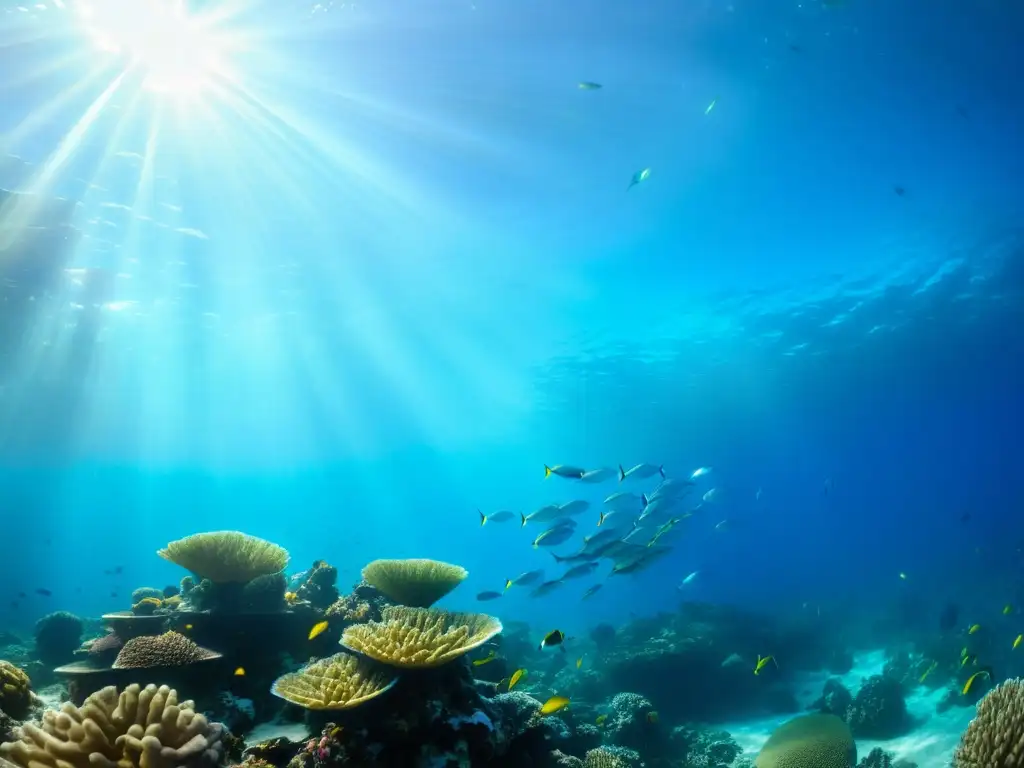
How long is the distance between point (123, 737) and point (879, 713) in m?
13.9

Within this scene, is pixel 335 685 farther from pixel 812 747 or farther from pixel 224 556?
pixel 812 747

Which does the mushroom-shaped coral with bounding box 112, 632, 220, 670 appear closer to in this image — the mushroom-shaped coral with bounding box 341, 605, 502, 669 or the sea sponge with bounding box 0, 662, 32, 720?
the sea sponge with bounding box 0, 662, 32, 720

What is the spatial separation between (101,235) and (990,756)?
96.1 ft

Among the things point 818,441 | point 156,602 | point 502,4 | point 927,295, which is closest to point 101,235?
point 502,4

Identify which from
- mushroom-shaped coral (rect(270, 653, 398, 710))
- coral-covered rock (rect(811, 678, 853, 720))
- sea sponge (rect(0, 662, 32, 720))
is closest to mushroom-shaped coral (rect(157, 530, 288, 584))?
sea sponge (rect(0, 662, 32, 720))

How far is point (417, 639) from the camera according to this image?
4.71 m

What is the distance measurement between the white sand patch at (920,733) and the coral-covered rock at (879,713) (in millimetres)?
260

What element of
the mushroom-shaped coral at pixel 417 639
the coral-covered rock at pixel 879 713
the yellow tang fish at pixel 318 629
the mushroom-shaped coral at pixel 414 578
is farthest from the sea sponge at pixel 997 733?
the coral-covered rock at pixel 879 713

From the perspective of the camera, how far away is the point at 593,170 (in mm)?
20016

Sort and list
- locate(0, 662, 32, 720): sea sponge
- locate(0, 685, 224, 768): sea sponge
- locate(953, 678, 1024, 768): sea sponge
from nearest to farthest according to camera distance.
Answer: locate(0, 685, 224, 768): sea sponge < locate(953, 678, 1024, 768): sea sponge < locate(0, 662, 32, 720): sea sponge

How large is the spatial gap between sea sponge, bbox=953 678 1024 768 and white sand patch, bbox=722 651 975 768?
566cm

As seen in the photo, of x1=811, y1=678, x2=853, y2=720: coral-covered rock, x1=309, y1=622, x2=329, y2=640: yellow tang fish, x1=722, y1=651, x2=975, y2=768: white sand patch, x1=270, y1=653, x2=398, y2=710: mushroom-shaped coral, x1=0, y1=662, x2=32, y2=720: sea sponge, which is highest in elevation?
x1=309, y1=622, x2=329, y2=640: yellow tang fish

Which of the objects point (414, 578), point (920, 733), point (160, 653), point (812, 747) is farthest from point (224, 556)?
point (920, 733)

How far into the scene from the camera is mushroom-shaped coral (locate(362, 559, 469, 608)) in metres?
6.30
